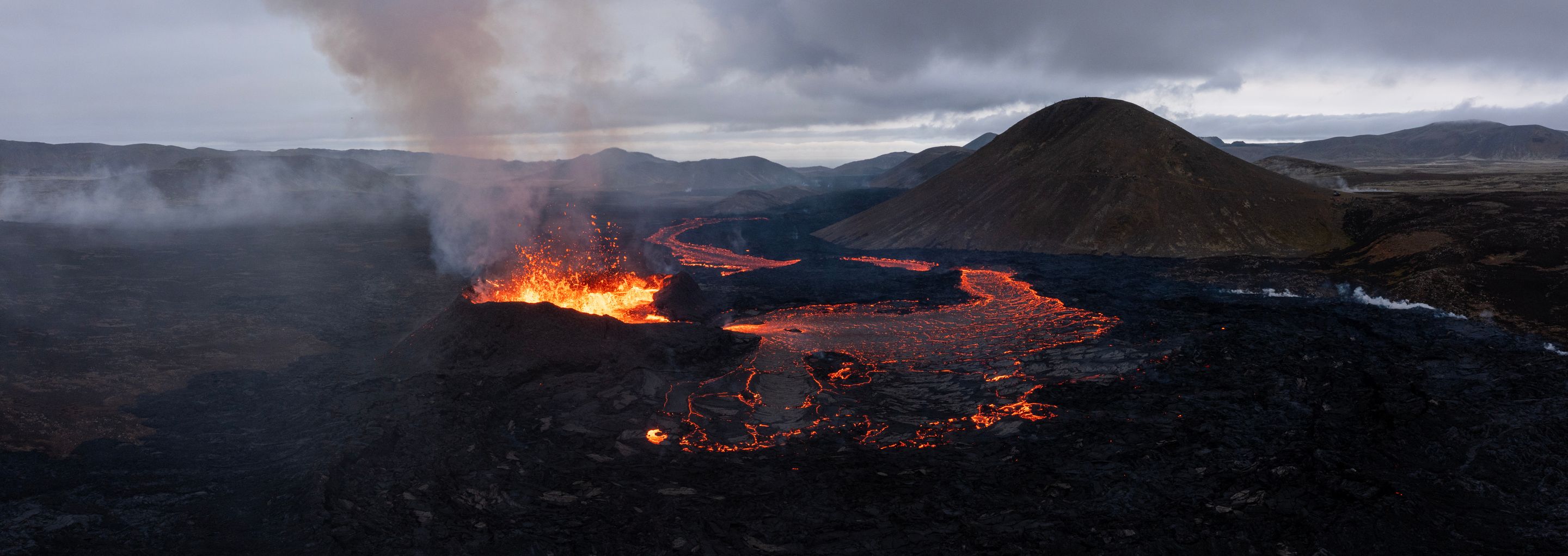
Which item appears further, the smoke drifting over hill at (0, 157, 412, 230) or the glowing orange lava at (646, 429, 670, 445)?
the smoke drifting over hill at (0, 157, 412, 230)

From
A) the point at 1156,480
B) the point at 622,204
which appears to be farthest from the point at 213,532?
the point at 622,204

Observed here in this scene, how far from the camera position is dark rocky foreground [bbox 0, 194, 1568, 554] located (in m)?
12.8

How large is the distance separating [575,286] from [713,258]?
31.3m

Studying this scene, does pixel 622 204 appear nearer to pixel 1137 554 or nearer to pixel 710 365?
pixel 710 365

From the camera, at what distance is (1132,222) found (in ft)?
179

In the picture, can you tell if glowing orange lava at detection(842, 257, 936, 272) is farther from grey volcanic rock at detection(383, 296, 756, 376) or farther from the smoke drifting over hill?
the smoke drifting over hill

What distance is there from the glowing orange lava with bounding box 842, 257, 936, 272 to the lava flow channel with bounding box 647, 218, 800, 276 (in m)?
5.24

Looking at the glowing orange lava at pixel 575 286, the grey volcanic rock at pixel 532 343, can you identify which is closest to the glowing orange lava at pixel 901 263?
the glowing orange lava at pixel 575 286

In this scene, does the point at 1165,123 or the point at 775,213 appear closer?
the point at 1165,123

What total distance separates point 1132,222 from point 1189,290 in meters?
18.3

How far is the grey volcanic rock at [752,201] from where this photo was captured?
127 m

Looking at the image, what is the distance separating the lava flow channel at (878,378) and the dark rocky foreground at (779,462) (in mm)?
835

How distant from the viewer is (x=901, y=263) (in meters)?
53.1

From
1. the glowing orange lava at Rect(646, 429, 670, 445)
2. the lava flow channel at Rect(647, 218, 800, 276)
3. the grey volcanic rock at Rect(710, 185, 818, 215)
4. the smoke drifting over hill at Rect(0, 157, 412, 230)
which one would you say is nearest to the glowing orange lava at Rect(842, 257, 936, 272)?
the lava flow channel at Rect(647, 218, 800, 276)
